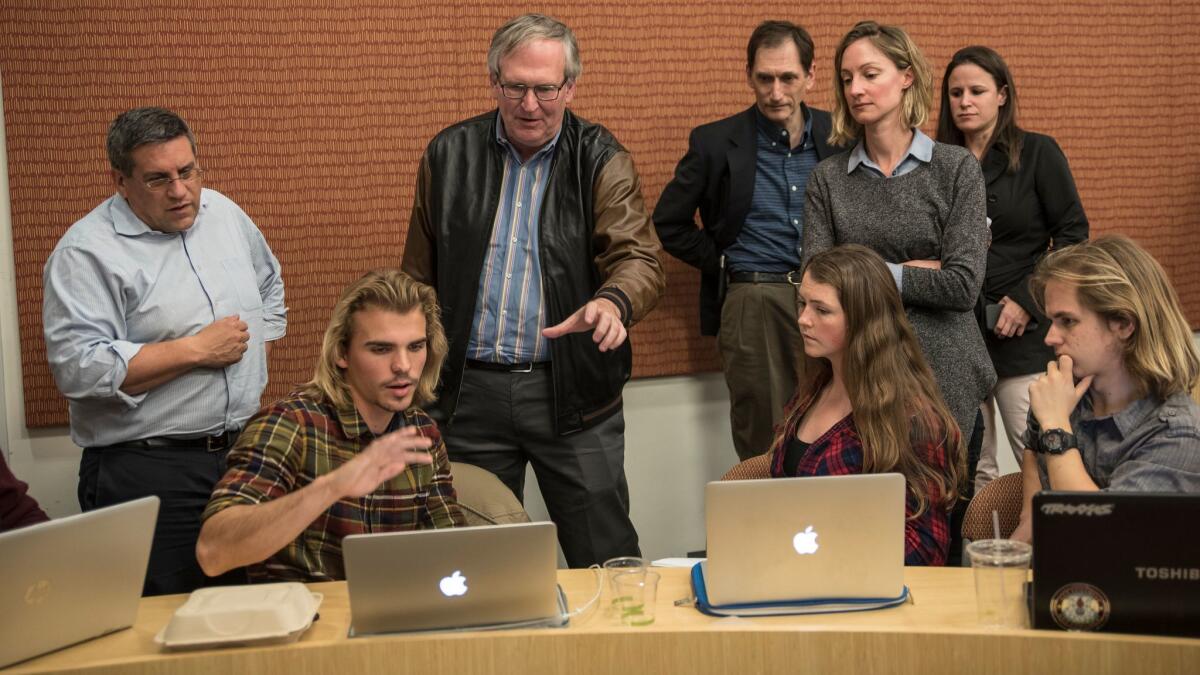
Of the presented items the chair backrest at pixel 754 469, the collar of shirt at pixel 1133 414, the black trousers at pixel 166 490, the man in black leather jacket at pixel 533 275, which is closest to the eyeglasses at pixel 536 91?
the man in black leather jacket at pixel 533 275

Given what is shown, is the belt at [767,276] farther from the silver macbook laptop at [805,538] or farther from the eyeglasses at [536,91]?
the silver macbook laptop at [805,538]

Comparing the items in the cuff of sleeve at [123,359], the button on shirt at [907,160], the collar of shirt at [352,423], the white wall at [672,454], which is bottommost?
the white wall at [672,454]

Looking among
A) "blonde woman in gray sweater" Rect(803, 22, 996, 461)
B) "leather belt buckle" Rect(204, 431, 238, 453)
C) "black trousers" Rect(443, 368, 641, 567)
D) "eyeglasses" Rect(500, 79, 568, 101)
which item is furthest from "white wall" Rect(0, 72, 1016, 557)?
"eyeglasses" Rect(500, 79, 568, 101)

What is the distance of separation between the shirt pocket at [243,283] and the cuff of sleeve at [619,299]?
841 millimetres

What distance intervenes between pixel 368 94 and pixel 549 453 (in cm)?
125

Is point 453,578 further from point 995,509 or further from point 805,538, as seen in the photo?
point 995,509

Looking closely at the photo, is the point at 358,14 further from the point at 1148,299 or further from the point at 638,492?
the point at 1148,299

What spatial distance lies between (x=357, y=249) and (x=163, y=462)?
101cm

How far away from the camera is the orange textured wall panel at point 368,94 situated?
3266 millimetres

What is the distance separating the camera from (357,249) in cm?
357

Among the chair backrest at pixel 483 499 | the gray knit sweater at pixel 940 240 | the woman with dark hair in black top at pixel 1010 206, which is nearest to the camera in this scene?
the chair backrest at pixel 483 499

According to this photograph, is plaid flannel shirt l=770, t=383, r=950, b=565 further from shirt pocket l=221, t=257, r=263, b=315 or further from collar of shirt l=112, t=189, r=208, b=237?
collar of shirt l=112, t=189, r=208, b=237

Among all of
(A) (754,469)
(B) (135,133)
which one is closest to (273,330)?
(B) (135,133)

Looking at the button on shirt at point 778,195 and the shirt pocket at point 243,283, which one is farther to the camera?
the button on shirt at point 778,195
